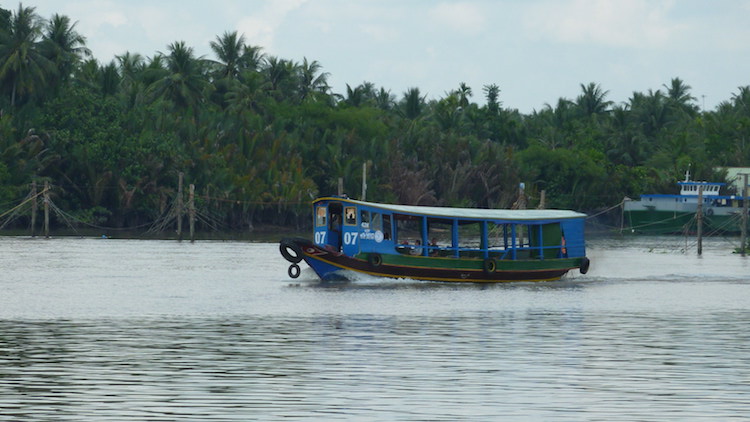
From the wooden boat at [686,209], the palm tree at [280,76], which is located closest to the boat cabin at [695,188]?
the wooden boat at [686,209]

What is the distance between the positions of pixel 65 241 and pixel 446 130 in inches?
2102

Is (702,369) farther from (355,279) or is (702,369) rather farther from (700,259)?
(700,259)

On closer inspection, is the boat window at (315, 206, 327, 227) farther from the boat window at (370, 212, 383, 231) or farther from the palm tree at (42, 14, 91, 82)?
the palm tree at (42, 14, 91, 82)

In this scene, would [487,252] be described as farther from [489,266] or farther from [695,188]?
[695,188]

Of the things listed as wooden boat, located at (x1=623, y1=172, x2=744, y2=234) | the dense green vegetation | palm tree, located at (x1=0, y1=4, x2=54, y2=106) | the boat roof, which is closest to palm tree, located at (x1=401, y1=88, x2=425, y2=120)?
the dense green vegetation

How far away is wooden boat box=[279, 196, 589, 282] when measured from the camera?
141 ft

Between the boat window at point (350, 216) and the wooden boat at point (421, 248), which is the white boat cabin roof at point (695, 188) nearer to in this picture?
the wooden boat at point (421, 248)

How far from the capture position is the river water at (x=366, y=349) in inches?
677

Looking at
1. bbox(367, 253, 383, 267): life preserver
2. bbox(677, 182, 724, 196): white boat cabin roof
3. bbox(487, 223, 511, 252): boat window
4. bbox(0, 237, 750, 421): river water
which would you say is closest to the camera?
bbox(0, 237, 750, 421): river water

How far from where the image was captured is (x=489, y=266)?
4447 cm

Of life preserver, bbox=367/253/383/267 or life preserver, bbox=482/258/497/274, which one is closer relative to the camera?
life preserver, bbox=367/253/383/267

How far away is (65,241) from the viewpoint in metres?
81.2

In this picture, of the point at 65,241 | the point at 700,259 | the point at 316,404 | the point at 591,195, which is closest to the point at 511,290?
the point at 316,404

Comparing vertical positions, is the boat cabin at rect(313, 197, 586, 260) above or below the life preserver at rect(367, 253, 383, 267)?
above
